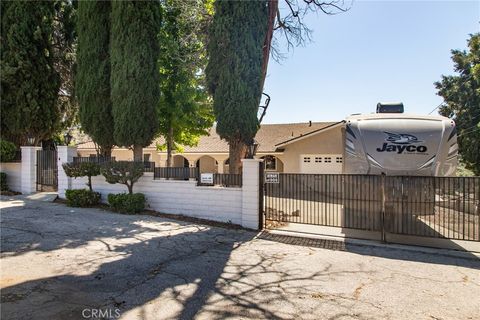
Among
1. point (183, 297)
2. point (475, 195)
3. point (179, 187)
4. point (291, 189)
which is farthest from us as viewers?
point (179, 187)

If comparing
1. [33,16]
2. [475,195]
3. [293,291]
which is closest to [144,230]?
[293,291]

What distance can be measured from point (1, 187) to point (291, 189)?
13.1m

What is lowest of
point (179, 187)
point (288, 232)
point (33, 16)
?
point (288, 232)

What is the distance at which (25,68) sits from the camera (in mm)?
14539

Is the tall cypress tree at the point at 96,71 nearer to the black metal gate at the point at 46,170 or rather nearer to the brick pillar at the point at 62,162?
the brick pillar at the point at 62,162

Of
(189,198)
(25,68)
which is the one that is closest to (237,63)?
(189,198)

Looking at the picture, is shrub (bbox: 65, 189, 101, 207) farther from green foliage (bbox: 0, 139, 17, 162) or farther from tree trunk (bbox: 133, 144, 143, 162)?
green foliage (bbox: 0, 139, 17, 162)

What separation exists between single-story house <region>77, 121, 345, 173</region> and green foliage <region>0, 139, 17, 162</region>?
5.57m

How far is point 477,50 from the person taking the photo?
65.1 feet

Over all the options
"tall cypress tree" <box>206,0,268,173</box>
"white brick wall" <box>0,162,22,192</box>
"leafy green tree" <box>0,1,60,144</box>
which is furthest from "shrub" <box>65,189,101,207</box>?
"leafy green tree" <box>0,1,60,144</box>

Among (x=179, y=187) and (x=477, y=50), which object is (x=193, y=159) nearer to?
(x=179, y=187)

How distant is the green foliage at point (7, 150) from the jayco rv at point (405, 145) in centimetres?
1432

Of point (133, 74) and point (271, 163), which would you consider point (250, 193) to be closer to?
point (133, 74)

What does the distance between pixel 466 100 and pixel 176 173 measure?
21471 mm
